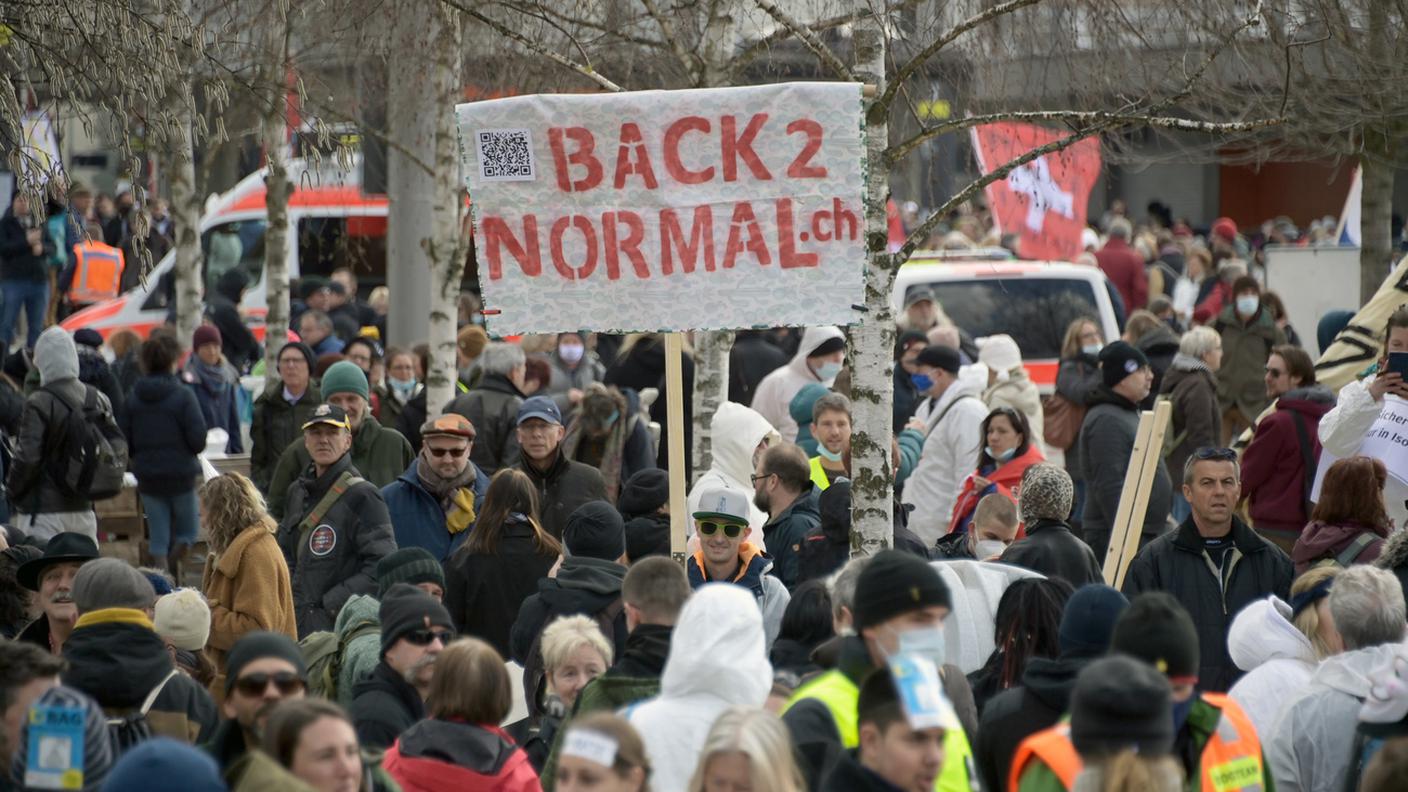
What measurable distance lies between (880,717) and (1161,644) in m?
0.82

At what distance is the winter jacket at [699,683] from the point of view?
16.0 ft

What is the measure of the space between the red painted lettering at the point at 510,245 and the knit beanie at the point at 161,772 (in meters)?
4.12

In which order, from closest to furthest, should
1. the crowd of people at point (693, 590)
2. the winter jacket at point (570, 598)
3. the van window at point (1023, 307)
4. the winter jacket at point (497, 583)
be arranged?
1. the crowd of people at point (693, 590)
2. the winter jacket at point (570, 598)
3. the winter jacket at point (497, 583)
4. the van window at point (1023, 307)

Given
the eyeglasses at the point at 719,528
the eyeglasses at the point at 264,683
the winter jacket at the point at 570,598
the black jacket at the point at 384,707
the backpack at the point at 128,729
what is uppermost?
the eyeglasses at the point at 719,528

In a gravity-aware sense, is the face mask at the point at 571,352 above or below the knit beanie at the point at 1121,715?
above

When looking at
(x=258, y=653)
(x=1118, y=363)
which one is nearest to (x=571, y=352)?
(x=1118, y=363)

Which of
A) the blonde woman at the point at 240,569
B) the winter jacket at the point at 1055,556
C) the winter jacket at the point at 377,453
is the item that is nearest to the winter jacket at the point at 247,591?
the blonde woman at the point at 240,569

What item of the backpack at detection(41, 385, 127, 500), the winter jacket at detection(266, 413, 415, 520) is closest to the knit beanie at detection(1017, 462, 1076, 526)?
the winter jacket at detection(266, 413, 415, 520)

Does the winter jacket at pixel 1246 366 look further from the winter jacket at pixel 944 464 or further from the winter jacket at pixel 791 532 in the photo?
the winter jacket at pixel 791 532

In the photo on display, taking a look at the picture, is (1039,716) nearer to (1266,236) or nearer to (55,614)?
(55,614)

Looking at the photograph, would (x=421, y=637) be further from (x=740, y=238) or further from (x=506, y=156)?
(x=506, y=156)

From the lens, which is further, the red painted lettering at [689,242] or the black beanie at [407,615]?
the red painted lettering at [689,242]

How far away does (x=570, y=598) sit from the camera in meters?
6.88

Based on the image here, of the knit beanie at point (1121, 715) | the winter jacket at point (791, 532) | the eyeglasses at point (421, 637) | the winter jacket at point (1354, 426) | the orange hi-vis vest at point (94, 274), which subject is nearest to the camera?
the knit beanie at point (1121, 715)
